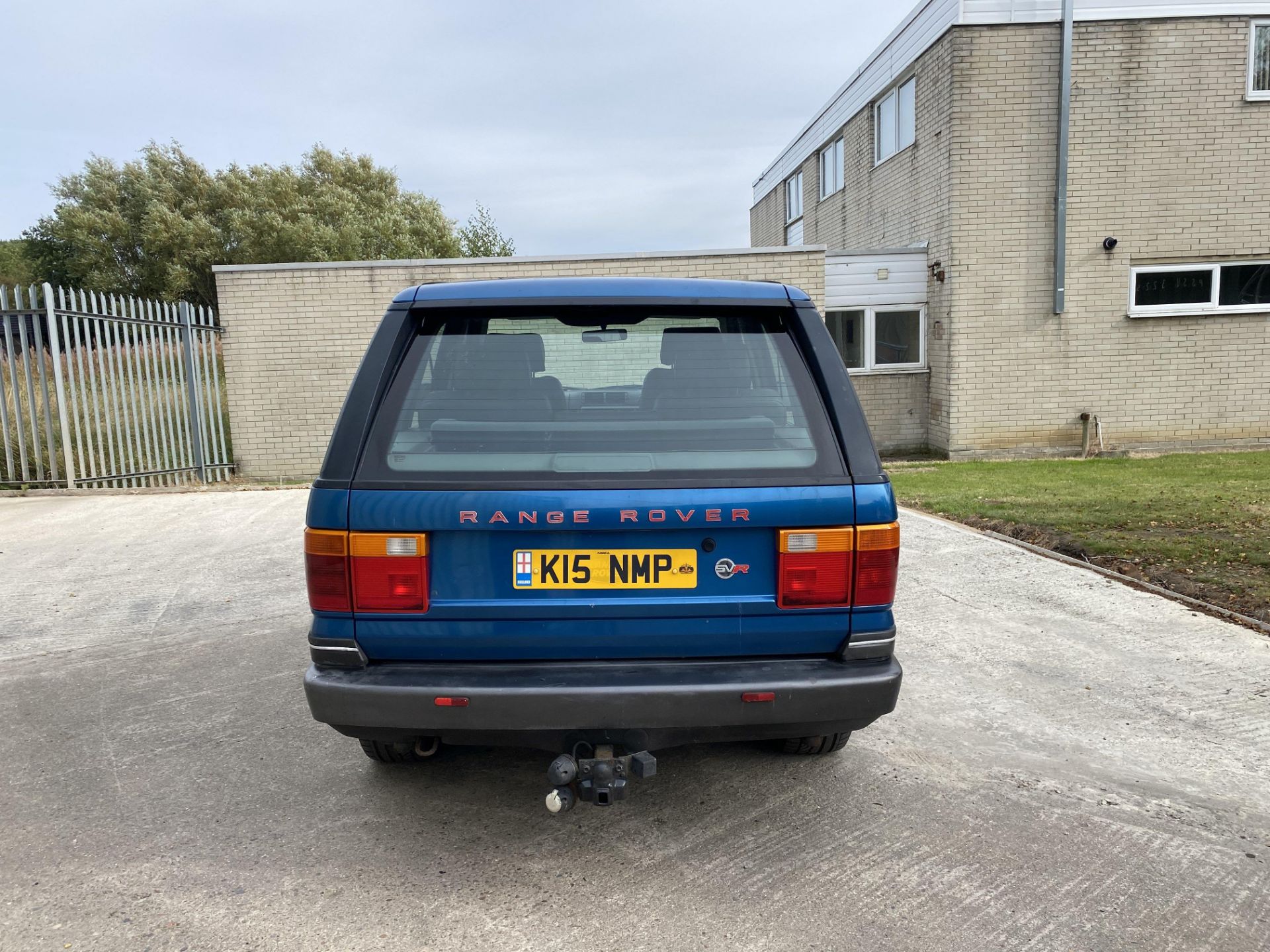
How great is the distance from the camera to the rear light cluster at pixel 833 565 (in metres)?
2.58

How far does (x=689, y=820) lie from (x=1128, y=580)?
407cm

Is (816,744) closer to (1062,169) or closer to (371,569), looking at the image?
(371,569)

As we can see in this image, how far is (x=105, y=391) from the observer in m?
10.1

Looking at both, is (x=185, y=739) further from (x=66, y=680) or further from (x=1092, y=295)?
(x=1092, y=295)

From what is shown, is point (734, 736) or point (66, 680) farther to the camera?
point (66, 680)

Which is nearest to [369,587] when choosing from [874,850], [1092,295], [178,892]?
[178,892]

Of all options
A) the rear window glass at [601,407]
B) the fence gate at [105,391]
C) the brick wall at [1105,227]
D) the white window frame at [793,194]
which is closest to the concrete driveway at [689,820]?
the rear window glass at [601,407]

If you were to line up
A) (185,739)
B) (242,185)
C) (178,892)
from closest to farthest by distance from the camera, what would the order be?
(178,892) < (185,739) < (242,185)

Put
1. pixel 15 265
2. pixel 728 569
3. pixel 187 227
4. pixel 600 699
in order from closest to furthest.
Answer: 1. pixel 600 699
2. pixel 728 569
3. pixel 187 227
4. pixel 15 265

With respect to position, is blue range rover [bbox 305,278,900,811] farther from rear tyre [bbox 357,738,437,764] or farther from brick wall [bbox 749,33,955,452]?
brick wall [bbox 749,33,955,452]

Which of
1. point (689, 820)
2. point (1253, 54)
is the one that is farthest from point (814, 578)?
point (1253, 54)

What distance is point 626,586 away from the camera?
2570 mm

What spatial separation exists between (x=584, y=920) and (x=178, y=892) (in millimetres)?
1211

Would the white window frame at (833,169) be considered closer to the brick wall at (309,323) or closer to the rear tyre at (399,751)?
the brick wall at (309,323)
